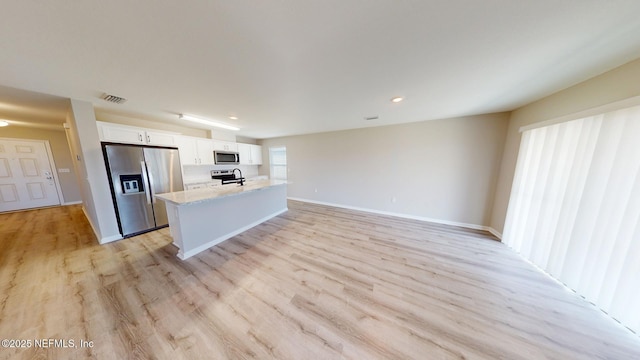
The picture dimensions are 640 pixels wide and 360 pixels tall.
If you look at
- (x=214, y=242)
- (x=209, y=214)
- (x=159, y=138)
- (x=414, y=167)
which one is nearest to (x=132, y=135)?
(x=159, y=138)

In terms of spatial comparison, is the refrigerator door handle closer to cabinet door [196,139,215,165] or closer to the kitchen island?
the kitchen island

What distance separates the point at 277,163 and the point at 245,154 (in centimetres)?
110

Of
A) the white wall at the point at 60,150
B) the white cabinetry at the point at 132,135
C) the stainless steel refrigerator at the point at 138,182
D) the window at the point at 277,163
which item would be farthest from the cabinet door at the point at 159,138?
the white wall at the point at 60,150

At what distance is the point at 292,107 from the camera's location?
2.79 meters

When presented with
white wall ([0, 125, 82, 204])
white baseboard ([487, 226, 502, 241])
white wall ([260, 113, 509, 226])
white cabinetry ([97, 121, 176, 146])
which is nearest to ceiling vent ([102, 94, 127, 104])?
white cabinetry ([97, 121, 176, 146])

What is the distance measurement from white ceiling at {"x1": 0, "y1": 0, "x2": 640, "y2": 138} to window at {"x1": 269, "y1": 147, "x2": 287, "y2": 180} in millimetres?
3509

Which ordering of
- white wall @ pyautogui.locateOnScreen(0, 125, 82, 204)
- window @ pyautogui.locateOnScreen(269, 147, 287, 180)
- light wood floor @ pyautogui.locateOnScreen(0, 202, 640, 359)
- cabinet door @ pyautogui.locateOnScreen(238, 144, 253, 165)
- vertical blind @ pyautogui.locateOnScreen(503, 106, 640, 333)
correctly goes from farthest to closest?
window @ pyautogui.locateOnScreen(269, 147, 287, 180) < cabinet door @ pyautogui.locateOnScreen(238, 144, 253, 165) < white wall @ pyautogui.locateOnScreen(0, 125, 82, 204) < vertical blind @ pyautogui.locateOnScreen(503, 106, 640, 333) < light wood floor @ pyautogui.locateOnScreen(0, 202, 640, 359)

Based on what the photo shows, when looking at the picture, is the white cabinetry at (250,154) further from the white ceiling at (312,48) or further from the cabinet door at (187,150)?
the white ceiling at (312,48)

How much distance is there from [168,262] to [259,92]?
2.60 meters

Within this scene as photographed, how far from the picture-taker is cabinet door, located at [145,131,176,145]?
3.39m

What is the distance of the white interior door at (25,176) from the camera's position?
4.20 meters

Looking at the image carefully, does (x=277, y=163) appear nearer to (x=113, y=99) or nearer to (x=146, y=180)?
(x=146, y=180)

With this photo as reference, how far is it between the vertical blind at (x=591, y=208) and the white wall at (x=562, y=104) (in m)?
0.16

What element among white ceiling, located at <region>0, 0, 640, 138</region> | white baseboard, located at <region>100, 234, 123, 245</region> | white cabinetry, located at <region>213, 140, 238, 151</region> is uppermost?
white ceiling, located at <region>0, 0, 640, 138</region>
